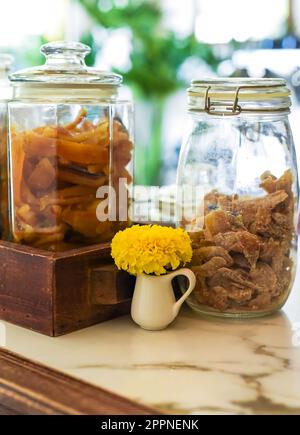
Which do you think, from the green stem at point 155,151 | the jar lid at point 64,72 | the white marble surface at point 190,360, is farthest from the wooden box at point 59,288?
the green stem at point 155,151

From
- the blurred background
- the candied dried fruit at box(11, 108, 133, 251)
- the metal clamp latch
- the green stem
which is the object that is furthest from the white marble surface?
the green stem

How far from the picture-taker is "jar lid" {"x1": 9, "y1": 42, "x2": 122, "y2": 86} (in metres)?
0.94

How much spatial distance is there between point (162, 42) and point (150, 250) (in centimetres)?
346

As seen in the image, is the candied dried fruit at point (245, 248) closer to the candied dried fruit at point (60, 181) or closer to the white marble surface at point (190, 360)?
the white marble surface at point (190, 360)

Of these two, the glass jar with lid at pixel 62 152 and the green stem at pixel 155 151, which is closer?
the glass jar with lid at pixel 62 152

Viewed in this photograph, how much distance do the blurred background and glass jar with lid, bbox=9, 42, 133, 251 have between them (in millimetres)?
2981

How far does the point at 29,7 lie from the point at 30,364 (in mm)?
3581

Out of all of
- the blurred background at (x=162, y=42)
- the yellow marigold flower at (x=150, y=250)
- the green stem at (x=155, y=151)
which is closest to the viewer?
the yellow marigold flower at (x=150, y=250)

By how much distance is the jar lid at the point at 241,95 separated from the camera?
2.97 feet

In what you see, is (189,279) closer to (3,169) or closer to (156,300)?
(156,300)

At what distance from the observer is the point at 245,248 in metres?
0.90

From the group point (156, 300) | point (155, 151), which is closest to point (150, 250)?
point (156, 300)

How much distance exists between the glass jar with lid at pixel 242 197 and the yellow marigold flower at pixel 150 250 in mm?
56

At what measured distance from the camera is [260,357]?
813 millimetres
